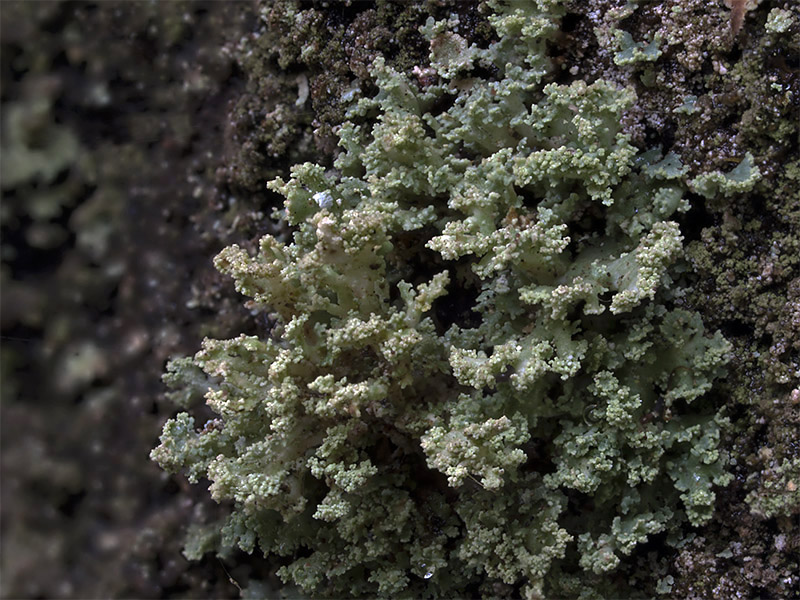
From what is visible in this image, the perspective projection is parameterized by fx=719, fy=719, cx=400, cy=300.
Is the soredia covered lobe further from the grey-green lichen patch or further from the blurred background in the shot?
the blurred background

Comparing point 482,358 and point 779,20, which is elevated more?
point 779,20

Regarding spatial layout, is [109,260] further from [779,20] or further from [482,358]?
[779,20]

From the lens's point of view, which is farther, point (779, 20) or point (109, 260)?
point (109, 260)

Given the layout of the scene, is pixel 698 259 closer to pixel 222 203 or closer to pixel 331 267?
pixel 331 267

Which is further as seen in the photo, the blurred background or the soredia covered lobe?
the blurred background

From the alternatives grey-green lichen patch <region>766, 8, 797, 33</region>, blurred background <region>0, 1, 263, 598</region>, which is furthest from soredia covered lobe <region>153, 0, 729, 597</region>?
blurred background <region>0, 1, 263, 598</region>

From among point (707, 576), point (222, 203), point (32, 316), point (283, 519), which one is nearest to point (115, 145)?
point (222, 203)

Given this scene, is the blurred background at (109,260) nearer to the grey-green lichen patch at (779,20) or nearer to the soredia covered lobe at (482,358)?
the soredia covered lobe at (482,358)

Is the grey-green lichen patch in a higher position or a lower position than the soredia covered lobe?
higher

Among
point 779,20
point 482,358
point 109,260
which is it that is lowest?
point 109,260

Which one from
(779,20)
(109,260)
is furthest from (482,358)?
(109,260)

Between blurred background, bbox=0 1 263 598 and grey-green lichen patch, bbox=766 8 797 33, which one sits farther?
blurred background, bbox=0 1 263 598
